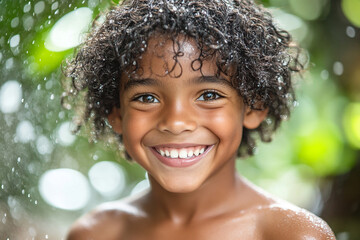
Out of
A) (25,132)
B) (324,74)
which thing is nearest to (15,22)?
(25,132)

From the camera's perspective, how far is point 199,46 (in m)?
1.05

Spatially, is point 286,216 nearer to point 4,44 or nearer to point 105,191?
point 4,44

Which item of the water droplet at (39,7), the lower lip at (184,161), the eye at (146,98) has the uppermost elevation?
the water droplet at (39,7)

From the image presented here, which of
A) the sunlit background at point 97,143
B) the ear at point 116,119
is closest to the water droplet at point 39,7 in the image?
the sunlit background at point 97,143

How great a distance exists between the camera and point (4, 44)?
3.92 feet

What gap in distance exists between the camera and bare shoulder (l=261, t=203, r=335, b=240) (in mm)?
1105

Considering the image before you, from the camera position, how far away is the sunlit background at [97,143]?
4.14 feet

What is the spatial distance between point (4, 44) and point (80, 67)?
0.15 metres

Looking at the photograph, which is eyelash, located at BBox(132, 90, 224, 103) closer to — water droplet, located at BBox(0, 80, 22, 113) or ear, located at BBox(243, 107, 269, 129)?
ear, located at BBox(243, 107, 269, 129)

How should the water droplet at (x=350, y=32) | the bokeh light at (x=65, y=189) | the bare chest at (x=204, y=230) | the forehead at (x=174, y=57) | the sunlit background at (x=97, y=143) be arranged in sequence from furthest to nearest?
the water droplet at (x=350, y=32) < the bokeh light at (x=65, y=189) < the sunlit background at (x=97, y=143) < the bare chest at (x=204, y=230) < the forehead at (x=174, y=57)

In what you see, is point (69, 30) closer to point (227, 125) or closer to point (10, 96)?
point (10, 96)

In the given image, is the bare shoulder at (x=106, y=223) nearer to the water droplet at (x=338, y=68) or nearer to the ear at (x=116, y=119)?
the ear at (x=116, y=119)

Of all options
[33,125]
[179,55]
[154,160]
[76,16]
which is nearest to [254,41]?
[179,55]

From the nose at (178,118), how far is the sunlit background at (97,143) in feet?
1.17
